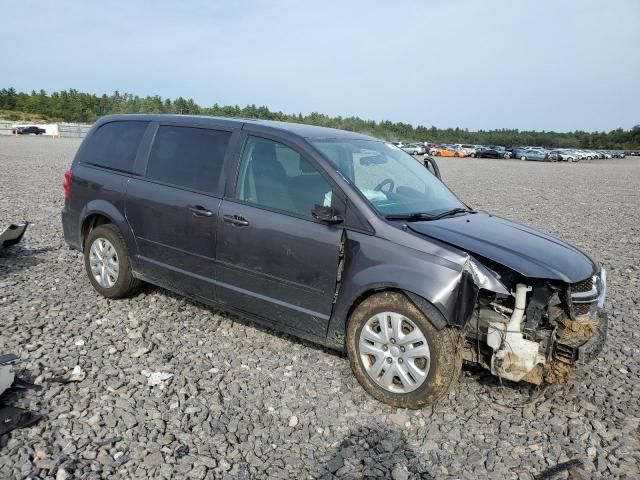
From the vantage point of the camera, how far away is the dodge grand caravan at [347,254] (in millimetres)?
3572

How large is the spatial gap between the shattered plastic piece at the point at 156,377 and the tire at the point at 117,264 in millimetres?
1497

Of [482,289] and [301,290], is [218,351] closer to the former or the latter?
[301,290]

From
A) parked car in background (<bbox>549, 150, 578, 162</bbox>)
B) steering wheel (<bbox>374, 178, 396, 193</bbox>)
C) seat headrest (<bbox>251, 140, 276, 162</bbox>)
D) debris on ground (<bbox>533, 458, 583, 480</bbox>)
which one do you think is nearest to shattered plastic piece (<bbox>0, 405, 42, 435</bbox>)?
seat headrest (<bbox>251, 140, 276, 162</bbox>)

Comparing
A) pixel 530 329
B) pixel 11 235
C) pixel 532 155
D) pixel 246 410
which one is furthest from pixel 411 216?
pixel 532 155

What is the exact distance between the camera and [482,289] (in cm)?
370

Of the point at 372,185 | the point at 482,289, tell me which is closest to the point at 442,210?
the point at 372,185

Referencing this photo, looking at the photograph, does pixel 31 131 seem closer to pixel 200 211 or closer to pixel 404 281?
pixel 200 211

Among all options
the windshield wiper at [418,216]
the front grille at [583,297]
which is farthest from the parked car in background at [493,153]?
the front grille at [583,297]

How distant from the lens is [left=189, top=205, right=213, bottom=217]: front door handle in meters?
4.51

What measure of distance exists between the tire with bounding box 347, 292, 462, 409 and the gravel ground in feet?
0.47

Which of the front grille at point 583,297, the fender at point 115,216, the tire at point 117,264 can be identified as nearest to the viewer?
the front grille at point 583,297

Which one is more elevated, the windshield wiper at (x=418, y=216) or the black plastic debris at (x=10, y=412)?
the windshield wiper at (x=418, y=216)

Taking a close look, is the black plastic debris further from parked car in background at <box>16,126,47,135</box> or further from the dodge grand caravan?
parked car in background at <box>16,126,47,135</box>

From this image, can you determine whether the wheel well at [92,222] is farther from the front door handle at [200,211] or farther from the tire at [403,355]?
the tire at [403,355]
